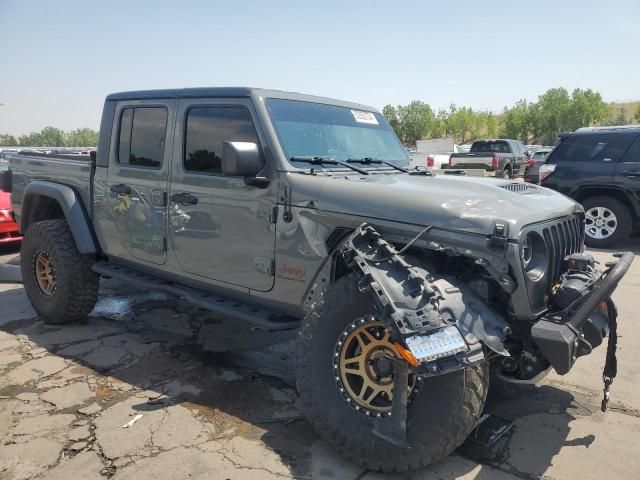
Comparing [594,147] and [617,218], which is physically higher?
[594,147]

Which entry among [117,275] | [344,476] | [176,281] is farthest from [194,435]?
[117,275]

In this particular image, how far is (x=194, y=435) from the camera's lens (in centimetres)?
299

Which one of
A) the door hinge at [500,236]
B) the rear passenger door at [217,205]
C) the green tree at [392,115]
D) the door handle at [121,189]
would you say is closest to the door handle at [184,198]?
the rear passenger door at [217,205]

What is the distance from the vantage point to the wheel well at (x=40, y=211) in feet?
16.6

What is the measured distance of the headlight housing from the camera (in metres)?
2.61

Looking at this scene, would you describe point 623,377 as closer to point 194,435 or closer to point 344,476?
point 344,476

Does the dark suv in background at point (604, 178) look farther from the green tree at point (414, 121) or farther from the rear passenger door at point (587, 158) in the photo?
the green tree at point (414, 121)

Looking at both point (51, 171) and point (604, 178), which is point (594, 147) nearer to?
point (604, 178)

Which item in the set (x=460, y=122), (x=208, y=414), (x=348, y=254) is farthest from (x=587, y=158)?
(x=460, y=122)

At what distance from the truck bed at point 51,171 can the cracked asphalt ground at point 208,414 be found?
4.31 ft

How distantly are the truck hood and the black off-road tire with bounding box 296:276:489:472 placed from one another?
1.54ft

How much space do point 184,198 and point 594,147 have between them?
7.20 metres

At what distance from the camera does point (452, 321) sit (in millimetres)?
2340

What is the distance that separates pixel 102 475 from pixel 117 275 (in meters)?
2.01
